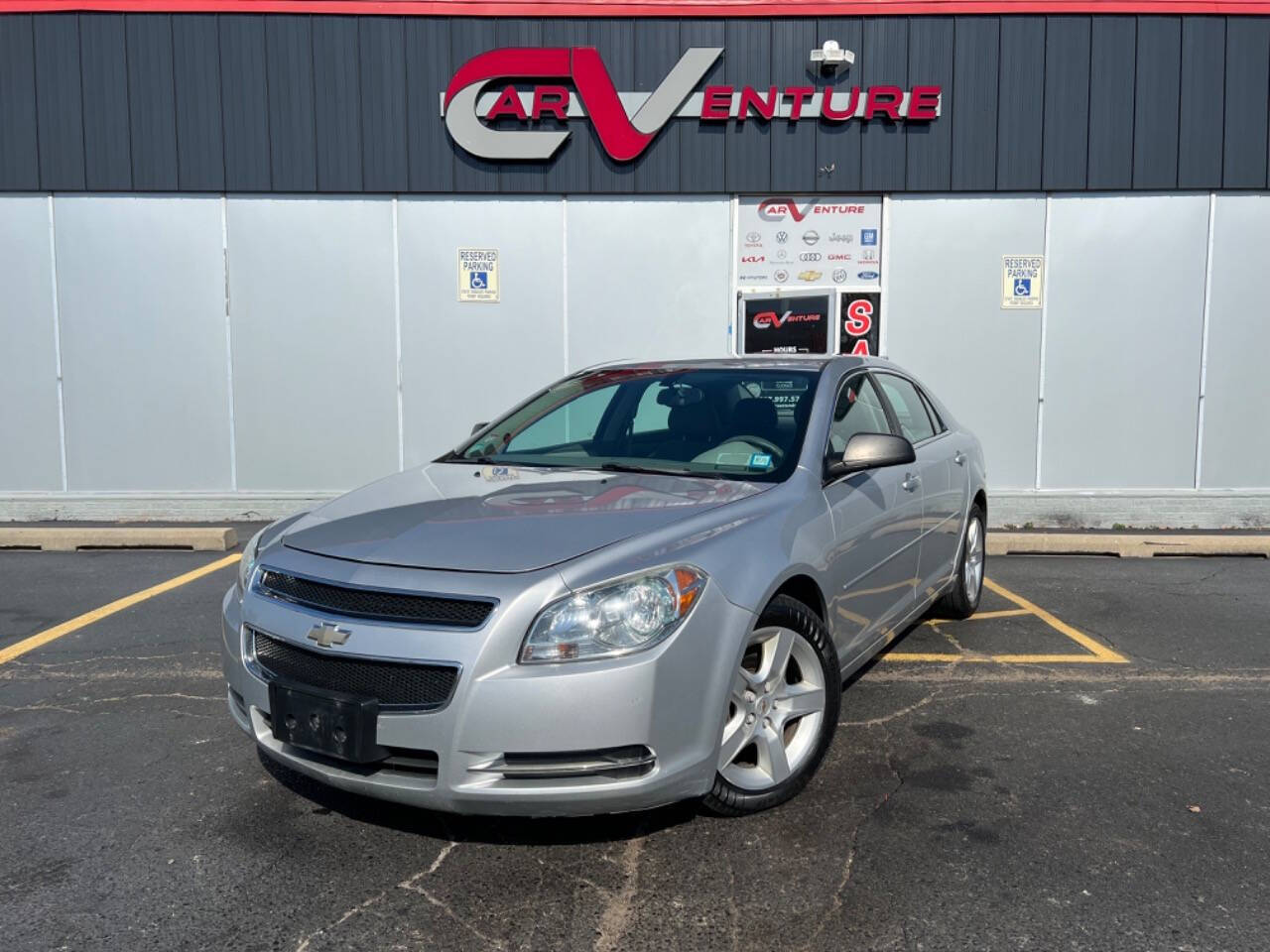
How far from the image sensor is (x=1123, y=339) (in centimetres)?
960

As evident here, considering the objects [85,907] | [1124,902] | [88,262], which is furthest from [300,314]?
[1124,902]

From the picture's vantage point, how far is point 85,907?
8.96 ft

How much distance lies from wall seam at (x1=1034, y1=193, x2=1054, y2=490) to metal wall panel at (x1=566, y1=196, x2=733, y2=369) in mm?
3023

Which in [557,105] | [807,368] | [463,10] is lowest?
[807,368]

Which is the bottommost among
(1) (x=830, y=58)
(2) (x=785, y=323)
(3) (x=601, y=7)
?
(2) (x=785, y=323)

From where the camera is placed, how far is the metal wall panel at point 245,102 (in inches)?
368

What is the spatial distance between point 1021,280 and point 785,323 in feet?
7.55

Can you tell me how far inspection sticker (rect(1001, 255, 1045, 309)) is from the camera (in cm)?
954

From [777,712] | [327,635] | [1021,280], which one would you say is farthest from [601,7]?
[327,635]

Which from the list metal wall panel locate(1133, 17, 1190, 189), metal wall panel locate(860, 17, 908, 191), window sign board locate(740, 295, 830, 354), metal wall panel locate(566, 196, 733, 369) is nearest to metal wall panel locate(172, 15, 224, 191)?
metal wall panel locate(566, 196, 733, 369)

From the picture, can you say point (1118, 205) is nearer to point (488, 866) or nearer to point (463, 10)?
point (463, 10)

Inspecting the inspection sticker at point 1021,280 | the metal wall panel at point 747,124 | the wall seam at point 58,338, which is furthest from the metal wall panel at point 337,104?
the inspection sticker at point 1021,280

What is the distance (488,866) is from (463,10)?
27.7 feet

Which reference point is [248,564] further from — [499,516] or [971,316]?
[971,316]
